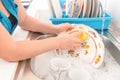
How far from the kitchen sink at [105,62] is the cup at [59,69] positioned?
0.26 feet

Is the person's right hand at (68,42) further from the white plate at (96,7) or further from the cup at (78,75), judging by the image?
the white plate at (96,7)

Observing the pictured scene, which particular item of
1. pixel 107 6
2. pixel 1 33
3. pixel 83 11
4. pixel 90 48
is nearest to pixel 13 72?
pixel 1 33

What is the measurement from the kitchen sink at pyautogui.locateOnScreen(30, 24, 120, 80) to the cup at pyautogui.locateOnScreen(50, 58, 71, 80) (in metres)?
0.08

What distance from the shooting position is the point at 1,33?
726mm

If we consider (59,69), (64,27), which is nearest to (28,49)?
(59,69)

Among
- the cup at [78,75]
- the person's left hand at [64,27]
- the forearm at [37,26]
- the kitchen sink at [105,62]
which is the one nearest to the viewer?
the cup at [78,75]

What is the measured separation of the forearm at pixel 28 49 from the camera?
2.40ft

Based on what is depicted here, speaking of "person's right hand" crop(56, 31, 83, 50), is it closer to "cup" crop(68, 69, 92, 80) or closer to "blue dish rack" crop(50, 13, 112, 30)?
"cup" crop(68, 69, 92, 80)

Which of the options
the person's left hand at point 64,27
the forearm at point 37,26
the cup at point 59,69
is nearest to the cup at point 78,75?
the cup at point 59,69

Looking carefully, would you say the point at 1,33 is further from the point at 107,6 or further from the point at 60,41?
the point at 107,6

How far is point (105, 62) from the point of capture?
3.07 ft

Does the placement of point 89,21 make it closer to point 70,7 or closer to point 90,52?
point 70,7

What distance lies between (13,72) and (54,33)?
467 millimetres

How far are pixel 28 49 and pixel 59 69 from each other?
17cm
